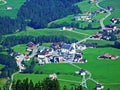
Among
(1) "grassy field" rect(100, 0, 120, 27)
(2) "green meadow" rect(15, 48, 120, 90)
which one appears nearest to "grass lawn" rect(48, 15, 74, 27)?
(1) "grassy field" rect(100, 0, 120, 27)

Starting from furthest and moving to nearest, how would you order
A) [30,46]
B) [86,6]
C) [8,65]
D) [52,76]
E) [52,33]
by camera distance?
[86,6] < [52,33] < [30,46] < [8,65] < [52,76]

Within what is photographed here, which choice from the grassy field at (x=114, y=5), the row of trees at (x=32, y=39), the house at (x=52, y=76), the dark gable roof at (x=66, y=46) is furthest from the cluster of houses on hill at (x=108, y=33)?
the house at (x=52, y=76)

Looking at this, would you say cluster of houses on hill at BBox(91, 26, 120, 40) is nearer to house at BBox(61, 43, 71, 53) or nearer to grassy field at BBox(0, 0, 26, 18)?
house at BBox(61, 43, 71, 53)

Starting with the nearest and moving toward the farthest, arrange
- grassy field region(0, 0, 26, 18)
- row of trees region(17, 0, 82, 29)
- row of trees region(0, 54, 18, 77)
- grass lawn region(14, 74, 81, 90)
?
grass lawn region(14, 74, 81, 90) → row of trees region(0, 54, 18, 77) → row of trees region(17, 0, 82, 29) → grassy field region(0, 0, 26, 18)

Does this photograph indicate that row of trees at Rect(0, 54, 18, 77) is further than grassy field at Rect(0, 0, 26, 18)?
No

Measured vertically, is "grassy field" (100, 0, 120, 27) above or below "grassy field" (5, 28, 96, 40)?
above

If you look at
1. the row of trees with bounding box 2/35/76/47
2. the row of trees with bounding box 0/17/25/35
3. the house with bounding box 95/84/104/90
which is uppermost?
the row of trees with bounding box 0/17/25/35

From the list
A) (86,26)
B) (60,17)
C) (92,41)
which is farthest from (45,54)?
(60,17)

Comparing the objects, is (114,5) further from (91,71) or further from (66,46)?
(91,71)

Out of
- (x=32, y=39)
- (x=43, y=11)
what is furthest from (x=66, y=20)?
(x=32, y=39)
